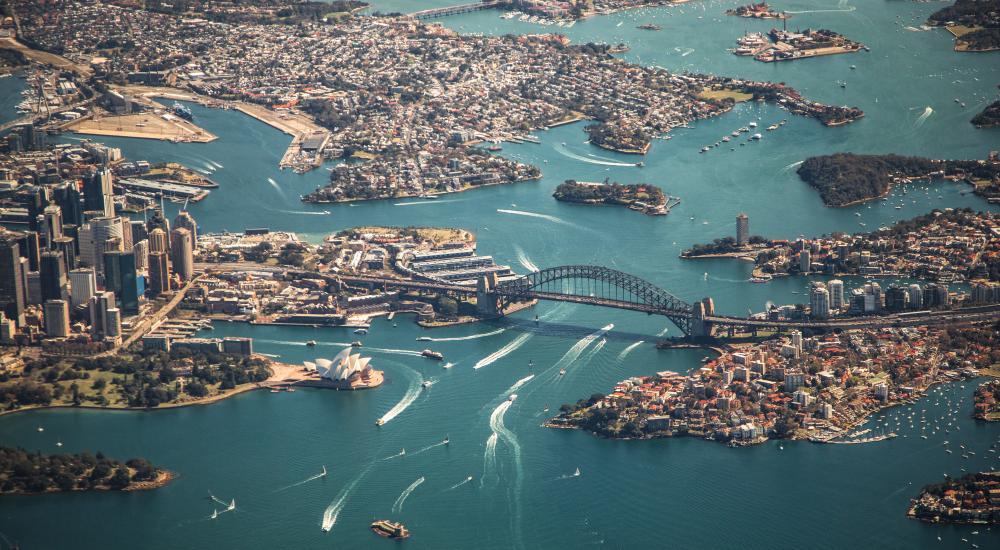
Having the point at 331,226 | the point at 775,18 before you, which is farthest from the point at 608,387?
the point at 775,18

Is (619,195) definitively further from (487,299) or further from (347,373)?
(347,373)

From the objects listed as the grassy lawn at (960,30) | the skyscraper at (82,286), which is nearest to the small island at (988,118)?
the grassy lawn at (960,30)

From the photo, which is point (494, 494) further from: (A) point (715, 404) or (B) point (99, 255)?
(B) point (99, 255)

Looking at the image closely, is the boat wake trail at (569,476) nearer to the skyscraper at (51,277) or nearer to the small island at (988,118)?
the skyscraper at (51,277)

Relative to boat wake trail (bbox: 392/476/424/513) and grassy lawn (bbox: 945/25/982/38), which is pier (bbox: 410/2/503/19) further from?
boat wake trail (bbox: 392/476/424/513)

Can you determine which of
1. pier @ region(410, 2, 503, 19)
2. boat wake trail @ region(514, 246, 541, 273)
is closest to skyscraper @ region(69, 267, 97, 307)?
boat wake trail @ region(514, 246, 541, 273)
